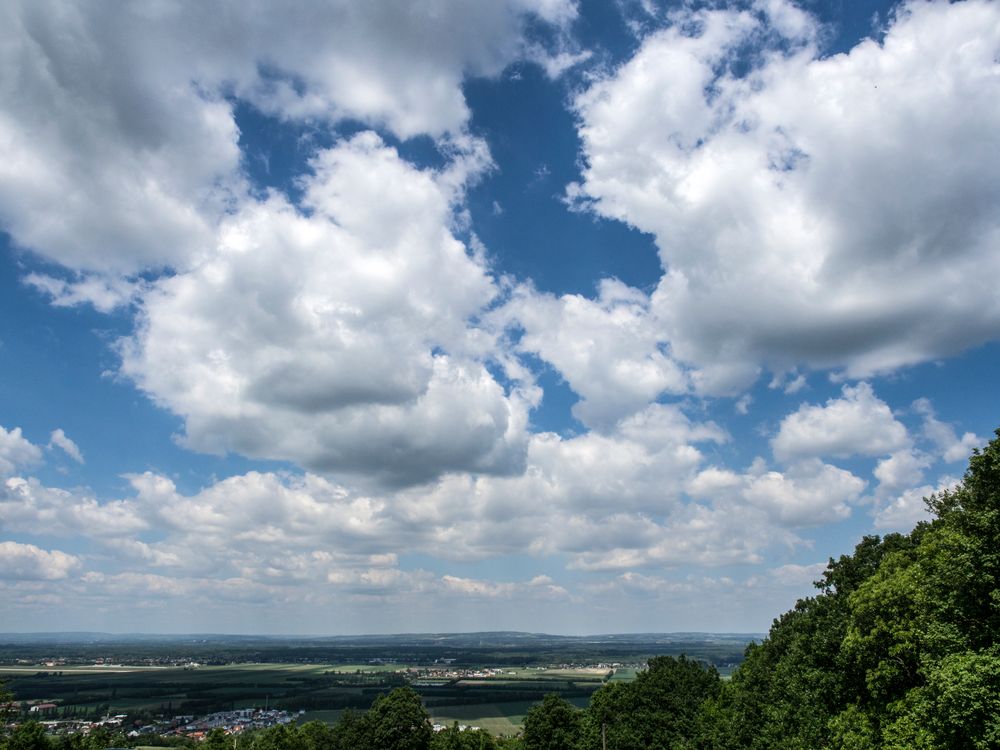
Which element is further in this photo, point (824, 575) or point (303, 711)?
point (303, 711)

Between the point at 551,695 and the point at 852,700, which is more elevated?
the point at 852,700

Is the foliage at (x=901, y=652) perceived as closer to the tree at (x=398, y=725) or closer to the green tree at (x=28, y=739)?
the tree at (x=398, y=725)

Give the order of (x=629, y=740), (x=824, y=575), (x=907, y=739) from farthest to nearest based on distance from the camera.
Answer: (x=629, y=740)
(x=824, y=575)
(x=907, y=739)

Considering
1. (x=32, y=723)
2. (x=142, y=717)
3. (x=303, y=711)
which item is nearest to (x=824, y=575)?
(x=32, y=723)

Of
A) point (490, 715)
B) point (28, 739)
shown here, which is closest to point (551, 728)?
point (28, 739)

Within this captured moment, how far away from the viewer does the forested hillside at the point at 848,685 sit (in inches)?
1001

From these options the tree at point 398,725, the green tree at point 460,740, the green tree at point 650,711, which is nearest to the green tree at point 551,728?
the green tree at point 650,711

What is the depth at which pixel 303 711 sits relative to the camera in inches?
7480

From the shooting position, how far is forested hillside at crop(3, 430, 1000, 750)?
25422 millimetres

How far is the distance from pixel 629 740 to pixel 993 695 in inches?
1643

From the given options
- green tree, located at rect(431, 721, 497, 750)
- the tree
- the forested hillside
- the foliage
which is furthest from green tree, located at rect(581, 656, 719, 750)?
the tree

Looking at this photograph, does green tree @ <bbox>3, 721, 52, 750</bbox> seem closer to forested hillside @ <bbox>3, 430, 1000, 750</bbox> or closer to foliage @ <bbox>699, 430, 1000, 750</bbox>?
forested hillside @ <bbox>3, 430, 1000, 750</bbox>

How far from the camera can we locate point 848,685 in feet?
123

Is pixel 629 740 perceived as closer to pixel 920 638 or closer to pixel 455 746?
pixel 455 746
